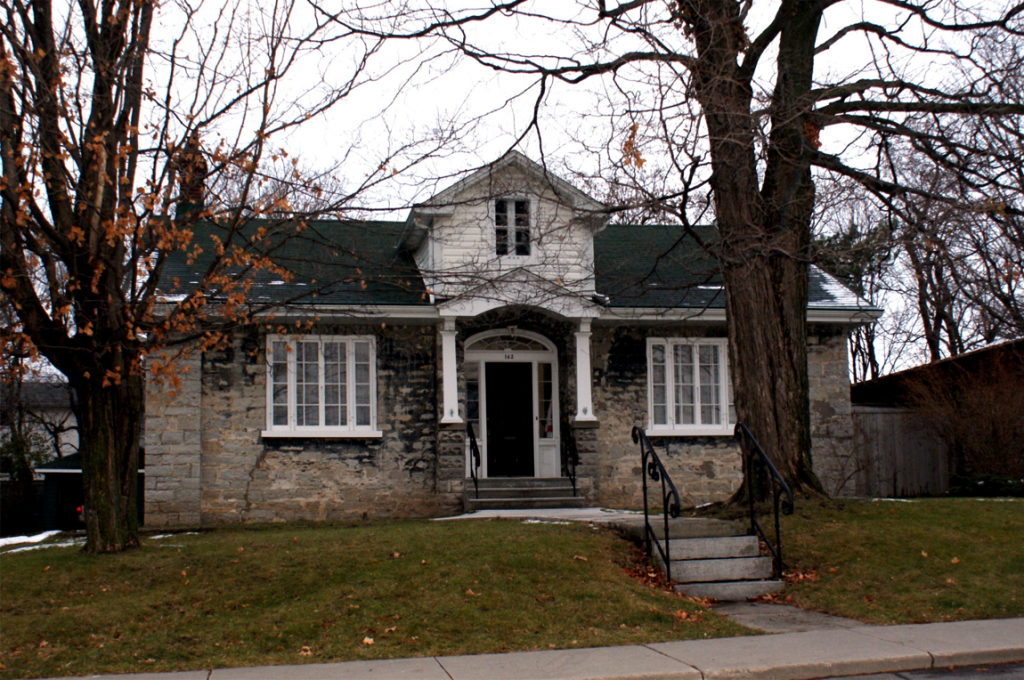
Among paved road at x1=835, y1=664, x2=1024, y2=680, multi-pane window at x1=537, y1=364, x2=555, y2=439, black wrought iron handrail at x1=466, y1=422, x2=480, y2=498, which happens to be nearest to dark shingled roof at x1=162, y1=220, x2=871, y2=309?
multi-pane window at x1=537, y1=364, x2=555, y2=439

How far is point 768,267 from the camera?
1127 cm

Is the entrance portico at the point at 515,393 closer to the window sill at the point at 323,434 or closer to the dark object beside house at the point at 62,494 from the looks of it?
the window sill at the point at 323,434

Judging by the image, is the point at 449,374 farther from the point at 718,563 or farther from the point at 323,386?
the point at 718,563

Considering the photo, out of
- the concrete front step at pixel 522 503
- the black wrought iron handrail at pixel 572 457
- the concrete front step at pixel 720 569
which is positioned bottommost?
the concrete front step at pixel 720 569

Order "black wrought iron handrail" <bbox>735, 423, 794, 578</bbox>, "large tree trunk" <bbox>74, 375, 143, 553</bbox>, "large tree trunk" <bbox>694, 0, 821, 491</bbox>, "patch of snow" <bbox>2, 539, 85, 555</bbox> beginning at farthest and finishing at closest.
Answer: "patch of snow" <bbox>2, 539, 85, 555</bbox> < "large tree trunk" <bbox>694, 0, 821, 491</bbox> < "large tree trunk" <bbox>74, 375, 143, 553</bbox> < "black wrought iron handrail" <bbox>735, 423, 794, 578</bbox>

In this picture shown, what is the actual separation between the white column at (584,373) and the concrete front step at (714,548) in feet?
20.2

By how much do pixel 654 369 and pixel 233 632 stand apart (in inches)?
417

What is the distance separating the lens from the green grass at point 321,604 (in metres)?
6.73

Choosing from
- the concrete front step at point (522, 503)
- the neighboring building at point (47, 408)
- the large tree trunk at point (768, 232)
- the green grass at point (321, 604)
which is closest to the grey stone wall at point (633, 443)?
the concrete front step at point (522, 503)

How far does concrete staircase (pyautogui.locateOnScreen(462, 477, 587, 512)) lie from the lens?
14555mm

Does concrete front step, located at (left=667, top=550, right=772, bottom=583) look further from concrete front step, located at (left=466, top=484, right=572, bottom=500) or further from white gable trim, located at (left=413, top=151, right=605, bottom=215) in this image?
white gable trim, located at (left=413, top=151, right=605, bottom=215)

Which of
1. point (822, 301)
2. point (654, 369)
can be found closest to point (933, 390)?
point (822, 301)

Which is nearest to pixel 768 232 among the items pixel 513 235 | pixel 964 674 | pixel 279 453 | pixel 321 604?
pixel 513 235

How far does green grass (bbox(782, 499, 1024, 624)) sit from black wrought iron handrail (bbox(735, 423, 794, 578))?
30 cm
